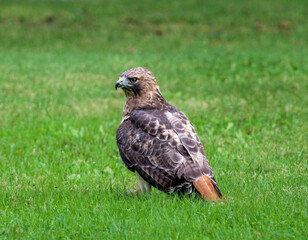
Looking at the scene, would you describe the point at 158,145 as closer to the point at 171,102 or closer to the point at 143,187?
the point at 143,187

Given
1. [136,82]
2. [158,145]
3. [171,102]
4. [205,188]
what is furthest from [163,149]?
[171,102]

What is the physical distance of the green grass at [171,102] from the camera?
4.92 m

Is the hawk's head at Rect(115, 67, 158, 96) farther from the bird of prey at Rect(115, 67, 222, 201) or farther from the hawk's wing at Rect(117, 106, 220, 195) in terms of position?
the hawk's wing at Rect(117, 106, 220, 195)

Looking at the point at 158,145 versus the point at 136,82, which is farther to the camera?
the point at 136,82

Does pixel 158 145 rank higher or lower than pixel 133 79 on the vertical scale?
lower

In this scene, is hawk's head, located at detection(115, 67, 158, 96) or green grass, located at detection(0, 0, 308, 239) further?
hawk's head, located at detection(115, 67, 158, 96)

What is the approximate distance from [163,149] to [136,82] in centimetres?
122

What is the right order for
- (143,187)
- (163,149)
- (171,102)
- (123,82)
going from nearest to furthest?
(163,149) → (143,187) → (123,82) → (171,102)

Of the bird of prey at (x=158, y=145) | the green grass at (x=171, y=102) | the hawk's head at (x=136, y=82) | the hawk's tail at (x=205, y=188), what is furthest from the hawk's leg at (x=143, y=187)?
the hawk's head at (x=136, y=82)

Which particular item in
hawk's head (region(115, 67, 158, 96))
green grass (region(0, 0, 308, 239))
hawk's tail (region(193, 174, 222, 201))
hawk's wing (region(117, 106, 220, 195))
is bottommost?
green grass (region(0, 0, 308, 239))

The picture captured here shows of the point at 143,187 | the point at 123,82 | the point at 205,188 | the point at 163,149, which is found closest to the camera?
the point at 205,188

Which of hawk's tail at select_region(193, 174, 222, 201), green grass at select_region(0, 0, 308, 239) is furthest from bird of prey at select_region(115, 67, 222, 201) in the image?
green grass at select_region(0, 0, 308, 239)

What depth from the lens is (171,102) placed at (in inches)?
457

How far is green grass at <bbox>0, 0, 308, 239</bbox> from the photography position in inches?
194
